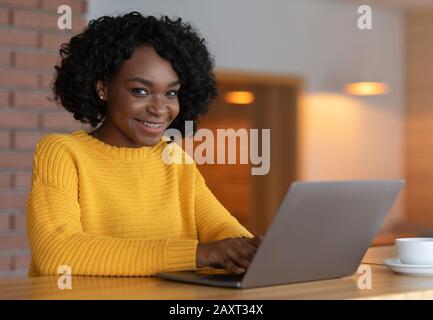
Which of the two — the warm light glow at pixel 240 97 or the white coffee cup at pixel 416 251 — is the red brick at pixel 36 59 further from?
the warm light glow at pixel 240 97

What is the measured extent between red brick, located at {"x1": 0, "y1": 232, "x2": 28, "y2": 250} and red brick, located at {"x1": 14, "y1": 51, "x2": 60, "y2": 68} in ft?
2.79

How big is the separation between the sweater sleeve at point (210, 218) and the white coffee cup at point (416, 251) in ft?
1.43

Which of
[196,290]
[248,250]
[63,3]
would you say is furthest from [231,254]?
[63,3]

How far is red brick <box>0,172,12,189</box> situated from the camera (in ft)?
14.0

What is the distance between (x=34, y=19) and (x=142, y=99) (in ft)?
7.84

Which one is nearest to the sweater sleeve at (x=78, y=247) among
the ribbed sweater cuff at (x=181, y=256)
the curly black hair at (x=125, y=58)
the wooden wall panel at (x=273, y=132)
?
the ribbed sweater cuff at (x=181, y=256)

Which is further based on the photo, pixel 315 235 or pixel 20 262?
pixel 20 262

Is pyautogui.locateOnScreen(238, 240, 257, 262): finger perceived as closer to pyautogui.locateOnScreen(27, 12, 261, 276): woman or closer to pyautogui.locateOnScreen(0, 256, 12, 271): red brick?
pyautogui.locateOnScreen(27, 12, 261, 276): woman

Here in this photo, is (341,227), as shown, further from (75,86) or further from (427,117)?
(427,117)

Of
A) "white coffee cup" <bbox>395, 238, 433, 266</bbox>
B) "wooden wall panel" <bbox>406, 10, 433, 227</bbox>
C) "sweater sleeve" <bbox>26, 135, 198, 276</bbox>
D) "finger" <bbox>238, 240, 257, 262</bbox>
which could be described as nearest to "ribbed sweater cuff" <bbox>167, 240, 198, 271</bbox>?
"sweater sleeve" <bbox>26, 135, 198, 276</bbox>

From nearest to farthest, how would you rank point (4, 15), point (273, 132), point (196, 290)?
point (196, 290), point (4, 15), point (273, 132)

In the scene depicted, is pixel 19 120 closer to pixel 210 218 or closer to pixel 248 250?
pixel 210 218

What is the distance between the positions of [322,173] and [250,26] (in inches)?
61.5

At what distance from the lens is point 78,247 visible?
72.4 inches
